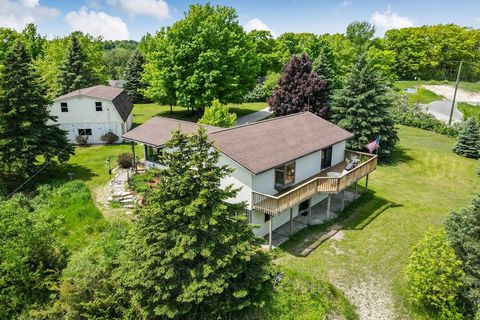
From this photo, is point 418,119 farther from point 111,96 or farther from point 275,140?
point 111,96

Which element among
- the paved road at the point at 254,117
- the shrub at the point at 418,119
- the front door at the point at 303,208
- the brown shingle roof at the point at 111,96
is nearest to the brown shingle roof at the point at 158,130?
the front door at the point at 303,208

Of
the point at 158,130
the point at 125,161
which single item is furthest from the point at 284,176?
the point at 125,161

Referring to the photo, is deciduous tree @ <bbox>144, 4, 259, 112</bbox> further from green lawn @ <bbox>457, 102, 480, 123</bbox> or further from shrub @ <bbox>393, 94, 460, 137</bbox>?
green lawn @ <bbox>457, 102, 480, 123</bbox>

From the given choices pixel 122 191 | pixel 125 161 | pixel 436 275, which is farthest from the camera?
pixel 125 161

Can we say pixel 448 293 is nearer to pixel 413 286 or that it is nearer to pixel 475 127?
pixel 413 286

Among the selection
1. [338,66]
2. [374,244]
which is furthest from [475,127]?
[374,244]

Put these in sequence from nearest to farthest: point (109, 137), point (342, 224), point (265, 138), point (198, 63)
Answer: point (265, 138), point (342, 224), point (109, 137), point (198, 63)
